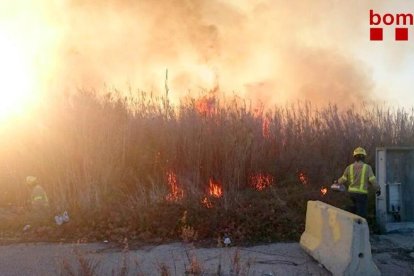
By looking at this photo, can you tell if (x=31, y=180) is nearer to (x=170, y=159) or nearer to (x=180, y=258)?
(x=170, y=159)

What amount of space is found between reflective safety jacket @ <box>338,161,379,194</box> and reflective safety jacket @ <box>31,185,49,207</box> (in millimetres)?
6192

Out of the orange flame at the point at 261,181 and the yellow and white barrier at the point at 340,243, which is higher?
the orange flame at the point at 261,181

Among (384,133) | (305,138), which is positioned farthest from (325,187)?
(384,133)

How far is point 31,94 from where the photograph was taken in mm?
12828

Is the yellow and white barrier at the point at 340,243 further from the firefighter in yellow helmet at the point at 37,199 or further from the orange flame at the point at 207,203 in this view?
the firefighter in yellow helmet at the point at 37,199

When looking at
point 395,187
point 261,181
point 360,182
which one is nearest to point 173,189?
point 261,181

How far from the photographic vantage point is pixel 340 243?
6.25 meters

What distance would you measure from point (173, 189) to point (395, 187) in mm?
4839

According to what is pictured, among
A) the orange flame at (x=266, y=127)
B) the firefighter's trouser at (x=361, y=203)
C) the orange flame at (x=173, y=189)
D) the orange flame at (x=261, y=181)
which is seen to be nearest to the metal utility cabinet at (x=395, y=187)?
the firefighter's trouser at (x=361, y=203)

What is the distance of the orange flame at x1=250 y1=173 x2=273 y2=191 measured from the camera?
11.4 m

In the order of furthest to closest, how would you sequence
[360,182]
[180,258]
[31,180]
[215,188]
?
[215,188], [31,180], [360,182], [180,258]

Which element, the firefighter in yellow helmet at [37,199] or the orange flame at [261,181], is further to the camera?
the orange flame at [261,181]

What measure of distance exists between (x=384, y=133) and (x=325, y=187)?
3192mm

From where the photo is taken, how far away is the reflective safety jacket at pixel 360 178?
9.16 meters
